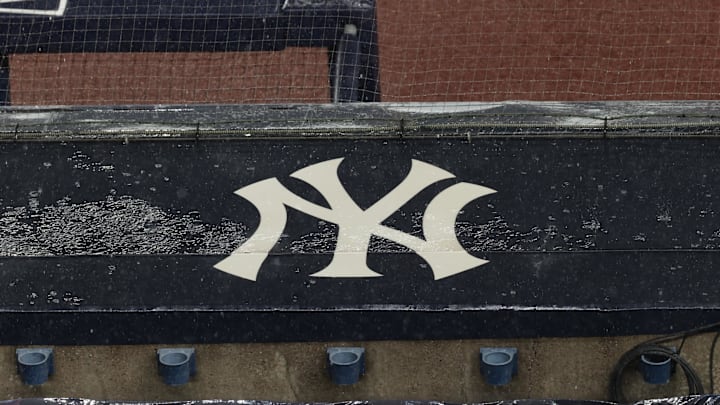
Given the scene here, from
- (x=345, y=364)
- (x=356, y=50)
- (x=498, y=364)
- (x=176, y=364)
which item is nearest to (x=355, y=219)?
(x=345, y=364)

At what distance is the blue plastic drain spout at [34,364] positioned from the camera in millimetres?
7035

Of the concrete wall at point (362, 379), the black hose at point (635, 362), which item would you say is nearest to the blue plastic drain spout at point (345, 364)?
the concrete wall at point (362, 379)

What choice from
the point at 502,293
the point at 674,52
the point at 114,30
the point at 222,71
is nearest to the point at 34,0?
the point at 114,30

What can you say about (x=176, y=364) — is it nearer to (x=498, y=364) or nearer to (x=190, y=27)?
(x=498, y=364)

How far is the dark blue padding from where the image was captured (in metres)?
9.01

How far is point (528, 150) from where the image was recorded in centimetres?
752

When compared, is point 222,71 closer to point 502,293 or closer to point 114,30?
point 114,30

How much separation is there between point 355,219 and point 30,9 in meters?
2.99

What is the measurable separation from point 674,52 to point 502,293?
4387 millimetres

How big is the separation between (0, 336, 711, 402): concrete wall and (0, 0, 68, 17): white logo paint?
8.91 ft

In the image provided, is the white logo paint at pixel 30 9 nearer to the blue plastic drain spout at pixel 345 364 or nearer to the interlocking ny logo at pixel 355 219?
the interlocking ny logo at pixel 355 219

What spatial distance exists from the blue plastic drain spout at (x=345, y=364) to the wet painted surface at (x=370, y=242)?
84mm

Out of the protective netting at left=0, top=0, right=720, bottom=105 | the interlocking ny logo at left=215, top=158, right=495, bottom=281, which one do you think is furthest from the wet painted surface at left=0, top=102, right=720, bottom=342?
the protective netting at left=0, top=0, right=720, bottom=105

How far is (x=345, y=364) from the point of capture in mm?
6992
